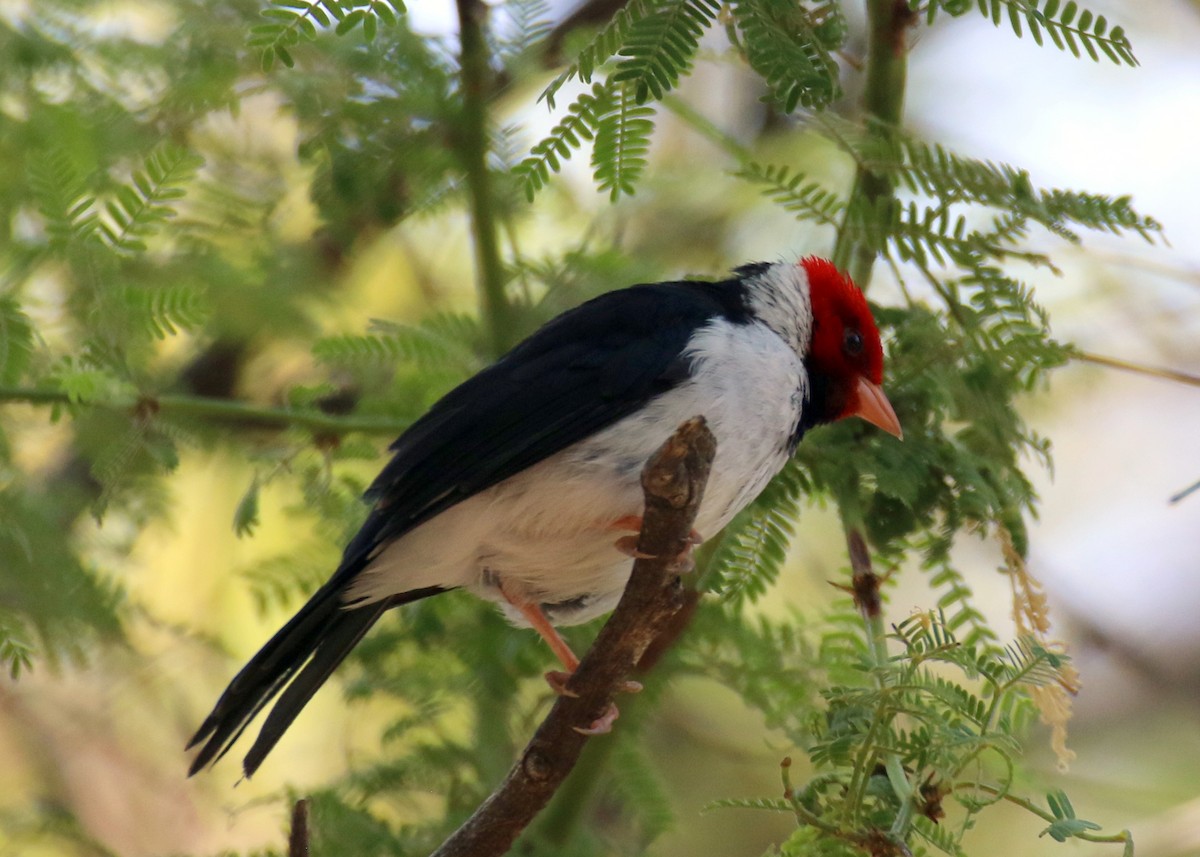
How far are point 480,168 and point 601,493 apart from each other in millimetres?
1479

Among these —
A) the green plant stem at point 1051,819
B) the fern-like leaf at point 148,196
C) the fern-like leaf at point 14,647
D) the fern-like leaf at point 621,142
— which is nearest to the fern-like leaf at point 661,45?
the fern-like leaf at point 621,142

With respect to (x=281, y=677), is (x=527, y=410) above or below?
above

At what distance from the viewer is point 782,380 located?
3.36 m

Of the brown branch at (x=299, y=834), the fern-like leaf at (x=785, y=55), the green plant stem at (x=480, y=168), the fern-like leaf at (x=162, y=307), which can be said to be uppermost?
the green plant stem at (x=480, y=168)

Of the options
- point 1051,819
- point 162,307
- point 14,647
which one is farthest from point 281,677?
point 1051,819

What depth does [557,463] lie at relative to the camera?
3.21 m

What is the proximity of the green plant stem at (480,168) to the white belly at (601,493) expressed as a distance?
1017 millimetres

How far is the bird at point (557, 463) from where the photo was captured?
3182 millimetres

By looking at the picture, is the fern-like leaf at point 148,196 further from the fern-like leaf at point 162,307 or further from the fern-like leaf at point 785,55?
the fern-like leaf at point 785,55

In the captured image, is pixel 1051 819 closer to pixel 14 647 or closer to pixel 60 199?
pixel 14 647

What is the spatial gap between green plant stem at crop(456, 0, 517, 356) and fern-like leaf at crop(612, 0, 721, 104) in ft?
4.93

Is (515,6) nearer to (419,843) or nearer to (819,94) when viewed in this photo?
(819,94)

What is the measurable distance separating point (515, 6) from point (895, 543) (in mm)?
2109

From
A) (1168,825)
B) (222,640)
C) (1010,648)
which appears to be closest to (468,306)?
(222,640)
